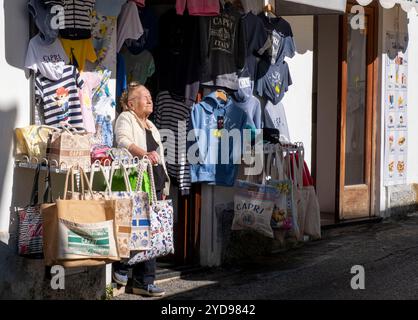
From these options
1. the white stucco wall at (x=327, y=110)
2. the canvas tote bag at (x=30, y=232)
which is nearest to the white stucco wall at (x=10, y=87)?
the canvas tote bag at (x=30, y=232)

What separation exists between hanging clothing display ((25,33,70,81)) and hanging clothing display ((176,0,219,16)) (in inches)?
57.9

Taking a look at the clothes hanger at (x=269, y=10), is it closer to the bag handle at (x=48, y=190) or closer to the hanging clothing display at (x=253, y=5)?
the hanging clothing display at (x=253, y=5)

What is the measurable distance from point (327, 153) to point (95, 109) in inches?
183

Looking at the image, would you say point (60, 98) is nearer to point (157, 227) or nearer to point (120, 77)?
point (120, 77)

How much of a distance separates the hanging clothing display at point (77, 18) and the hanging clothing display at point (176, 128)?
4.97ft

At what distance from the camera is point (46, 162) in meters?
6.91

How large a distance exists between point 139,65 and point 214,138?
1.03m

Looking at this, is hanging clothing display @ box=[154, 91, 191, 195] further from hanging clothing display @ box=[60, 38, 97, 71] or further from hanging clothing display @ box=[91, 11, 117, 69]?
hanging clothing display @ box=[60, 38, 97, 71]

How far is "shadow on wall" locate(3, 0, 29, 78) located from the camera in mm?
7004

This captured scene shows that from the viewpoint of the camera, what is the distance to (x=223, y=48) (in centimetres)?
883

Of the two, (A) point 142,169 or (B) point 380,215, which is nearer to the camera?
(A) point 142,169

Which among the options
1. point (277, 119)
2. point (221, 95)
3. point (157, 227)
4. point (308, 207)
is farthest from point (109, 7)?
point (308, 207)
